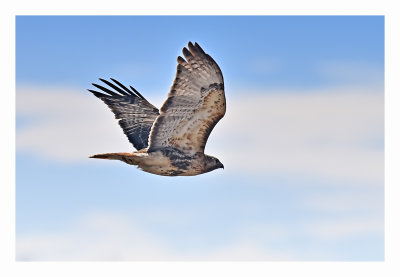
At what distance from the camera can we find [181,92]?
12.9m

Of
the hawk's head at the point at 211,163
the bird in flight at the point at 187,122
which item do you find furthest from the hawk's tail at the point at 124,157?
the hawk's head at the point at 211,163

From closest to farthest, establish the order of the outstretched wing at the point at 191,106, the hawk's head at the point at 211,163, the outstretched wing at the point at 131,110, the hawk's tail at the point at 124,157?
the outstretched wing at the point at 191,106, the hawk's tail at the point at 124,157, the hawk's head at the point at 211,163, the outstretched wing at the point at 131,110

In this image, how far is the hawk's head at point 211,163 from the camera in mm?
13773

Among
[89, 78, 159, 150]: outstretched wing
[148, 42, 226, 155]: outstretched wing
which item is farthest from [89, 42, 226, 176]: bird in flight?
[89, 78, 159, 150]: outstretched wing

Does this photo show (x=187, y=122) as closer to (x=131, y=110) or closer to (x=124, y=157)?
(x=124, y=157)

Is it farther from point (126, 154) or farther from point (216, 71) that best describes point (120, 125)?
point (216, 71)

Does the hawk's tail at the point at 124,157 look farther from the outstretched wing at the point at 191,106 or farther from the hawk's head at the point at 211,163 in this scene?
the hawk's head at the point at 211,163

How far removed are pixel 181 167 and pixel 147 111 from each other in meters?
2.74

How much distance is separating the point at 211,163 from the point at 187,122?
1115 millimetres

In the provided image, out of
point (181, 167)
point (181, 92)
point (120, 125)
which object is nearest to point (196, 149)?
point (181, 167)

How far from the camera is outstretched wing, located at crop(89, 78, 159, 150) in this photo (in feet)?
50.5

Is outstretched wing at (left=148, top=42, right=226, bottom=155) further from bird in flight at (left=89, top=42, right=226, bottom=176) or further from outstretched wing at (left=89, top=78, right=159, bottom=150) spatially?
outstretched wing at (left=89, top=78, right=159, bottom=150)

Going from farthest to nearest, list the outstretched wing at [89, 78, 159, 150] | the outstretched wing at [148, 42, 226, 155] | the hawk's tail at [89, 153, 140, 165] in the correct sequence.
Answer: the outstretched wing at [89, 78, 159, 150] < the hawk's tail at [89, 153, 140, 165] < the outstretched wing at [148, 42, 226, 155]

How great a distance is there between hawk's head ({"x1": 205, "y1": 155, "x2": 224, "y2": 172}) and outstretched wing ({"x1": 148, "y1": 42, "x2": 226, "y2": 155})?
383 millimetres
